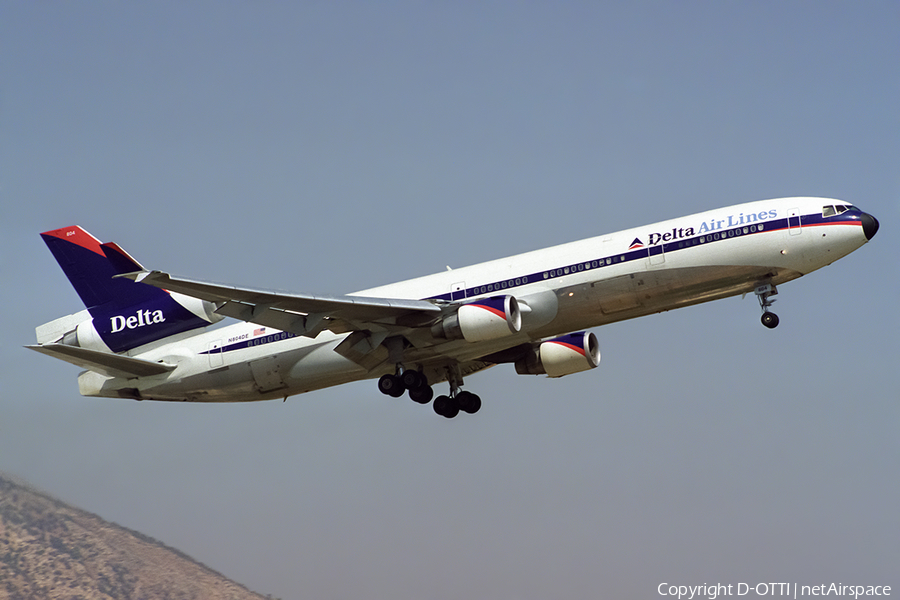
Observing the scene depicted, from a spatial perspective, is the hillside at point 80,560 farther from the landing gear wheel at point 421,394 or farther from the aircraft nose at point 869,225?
the aircraft nose at point 869,225

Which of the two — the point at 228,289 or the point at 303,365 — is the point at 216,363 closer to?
the point at 303,365

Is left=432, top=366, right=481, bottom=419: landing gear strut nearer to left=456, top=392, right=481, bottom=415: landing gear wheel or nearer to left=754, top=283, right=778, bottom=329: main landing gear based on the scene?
left=456, top=392, right=481, bottom=415: landing gear wheel

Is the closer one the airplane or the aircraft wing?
the aircraft wing

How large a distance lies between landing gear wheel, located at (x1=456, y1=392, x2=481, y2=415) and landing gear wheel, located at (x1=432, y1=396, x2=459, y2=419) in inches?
8.9

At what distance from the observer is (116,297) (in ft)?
137

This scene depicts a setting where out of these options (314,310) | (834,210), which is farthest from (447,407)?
(834,210)

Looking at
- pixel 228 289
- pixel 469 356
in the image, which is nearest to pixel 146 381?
pixel 228 289

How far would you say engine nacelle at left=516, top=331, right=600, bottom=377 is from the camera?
39.9 metres

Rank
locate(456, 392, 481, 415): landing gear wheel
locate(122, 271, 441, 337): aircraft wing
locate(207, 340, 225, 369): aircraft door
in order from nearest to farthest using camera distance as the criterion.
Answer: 1. locate(122, 271, 441, 337): aircraft wing
2. locate(207, 340, 225, 369): aircraft door
3. locate(456, 392, 481, 415): landing gear wheel

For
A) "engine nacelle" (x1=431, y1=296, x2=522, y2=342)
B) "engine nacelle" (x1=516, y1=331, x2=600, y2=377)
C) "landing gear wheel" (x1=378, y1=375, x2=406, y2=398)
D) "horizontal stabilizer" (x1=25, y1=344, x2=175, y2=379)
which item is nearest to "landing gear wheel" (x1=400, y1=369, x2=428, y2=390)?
"landing gear wheel" (x1=378, y1=375, x2=406, y2=398)

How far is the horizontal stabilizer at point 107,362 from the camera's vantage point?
36.4 m

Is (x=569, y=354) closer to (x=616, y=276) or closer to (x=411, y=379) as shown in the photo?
(x=616, y=276)

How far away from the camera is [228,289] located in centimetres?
3269

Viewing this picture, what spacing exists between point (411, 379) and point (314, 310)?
4880 millimetres
